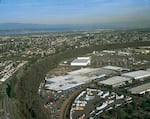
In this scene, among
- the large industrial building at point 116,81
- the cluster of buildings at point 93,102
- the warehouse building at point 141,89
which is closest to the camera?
the cluster of buildings at point 93,102

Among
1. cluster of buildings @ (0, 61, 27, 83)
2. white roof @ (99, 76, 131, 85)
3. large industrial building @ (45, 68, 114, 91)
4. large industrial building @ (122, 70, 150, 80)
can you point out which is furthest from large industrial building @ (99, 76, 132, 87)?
cluster of buildings @ (0, 61, 27, 83)

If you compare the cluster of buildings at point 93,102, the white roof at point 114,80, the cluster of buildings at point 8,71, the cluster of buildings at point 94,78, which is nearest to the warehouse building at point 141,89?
the cluster of buildings at point 93,102

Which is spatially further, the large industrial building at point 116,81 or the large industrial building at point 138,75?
the large industrial building at point 138,75

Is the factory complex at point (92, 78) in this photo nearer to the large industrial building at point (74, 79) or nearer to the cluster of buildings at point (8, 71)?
the large industrial building at point (74, 79)

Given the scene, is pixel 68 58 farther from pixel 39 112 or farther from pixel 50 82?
pixel 39 112

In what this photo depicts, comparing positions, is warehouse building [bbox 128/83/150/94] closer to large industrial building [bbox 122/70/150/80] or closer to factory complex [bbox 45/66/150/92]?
factory complex [bbox 45/66/150/92]

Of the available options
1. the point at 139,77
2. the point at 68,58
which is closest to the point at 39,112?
the point at 139,77

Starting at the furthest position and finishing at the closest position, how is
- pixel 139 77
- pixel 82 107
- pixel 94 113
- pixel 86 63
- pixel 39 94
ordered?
pixel 86 63
pixel 139 77
pixel 39 94
pixel 82 107
pixel 94 113

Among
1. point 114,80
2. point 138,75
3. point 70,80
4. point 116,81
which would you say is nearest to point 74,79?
point 70,80
